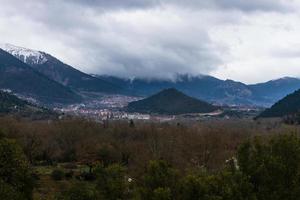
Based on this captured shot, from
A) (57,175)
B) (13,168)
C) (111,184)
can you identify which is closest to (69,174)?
(57,175)

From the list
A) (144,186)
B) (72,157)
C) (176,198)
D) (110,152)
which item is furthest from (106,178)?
(72,157)

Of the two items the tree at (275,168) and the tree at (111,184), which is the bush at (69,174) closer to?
the tree at (111,184)

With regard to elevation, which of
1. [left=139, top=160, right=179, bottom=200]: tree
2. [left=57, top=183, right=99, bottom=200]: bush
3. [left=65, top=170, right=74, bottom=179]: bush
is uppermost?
[left=139, top=160, right=179, bottom=200]: tree

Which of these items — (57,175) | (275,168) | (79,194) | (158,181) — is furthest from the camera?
(57,175)

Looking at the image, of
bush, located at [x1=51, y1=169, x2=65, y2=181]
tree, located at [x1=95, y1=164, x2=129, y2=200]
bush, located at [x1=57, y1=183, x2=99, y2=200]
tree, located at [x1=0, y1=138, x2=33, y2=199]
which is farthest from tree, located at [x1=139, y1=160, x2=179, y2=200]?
bush, located at [x1=51, y1=169, x2=65, y2=181]

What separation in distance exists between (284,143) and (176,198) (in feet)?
31.9

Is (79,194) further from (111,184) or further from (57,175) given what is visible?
(57,175)

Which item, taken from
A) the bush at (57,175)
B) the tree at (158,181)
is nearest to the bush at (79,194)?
the tree at (158,181)

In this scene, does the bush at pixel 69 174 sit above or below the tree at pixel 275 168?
below

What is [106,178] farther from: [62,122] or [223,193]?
[62,122]

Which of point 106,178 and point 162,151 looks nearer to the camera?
point 106,178

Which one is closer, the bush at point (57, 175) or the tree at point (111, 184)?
the tree at point (111, 184)

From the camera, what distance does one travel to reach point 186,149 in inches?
3440

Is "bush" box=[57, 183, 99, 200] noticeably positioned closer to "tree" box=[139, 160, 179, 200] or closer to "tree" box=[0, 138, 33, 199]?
"tree" box=[139, 160, 179, 200]
